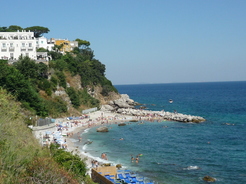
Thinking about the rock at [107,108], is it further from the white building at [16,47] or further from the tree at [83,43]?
the tree at [83,43]

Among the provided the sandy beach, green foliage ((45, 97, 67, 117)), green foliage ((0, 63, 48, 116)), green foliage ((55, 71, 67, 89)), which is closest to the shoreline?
the sandy beach

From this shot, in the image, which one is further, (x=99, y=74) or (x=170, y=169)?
(x=99, y=74)

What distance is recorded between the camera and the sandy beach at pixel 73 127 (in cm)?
3362

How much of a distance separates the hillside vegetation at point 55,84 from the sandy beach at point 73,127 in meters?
2.69

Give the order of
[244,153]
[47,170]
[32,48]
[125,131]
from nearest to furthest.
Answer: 1. [47,170]
2. [244,153]
3. [125,131]
4. [32,48]

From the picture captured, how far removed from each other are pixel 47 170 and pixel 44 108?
34.3 metres

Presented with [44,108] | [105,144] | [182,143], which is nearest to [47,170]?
[105,144]

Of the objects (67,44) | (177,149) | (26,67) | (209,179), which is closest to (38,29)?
(67,44)

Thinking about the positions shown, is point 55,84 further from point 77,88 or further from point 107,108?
point 107,108

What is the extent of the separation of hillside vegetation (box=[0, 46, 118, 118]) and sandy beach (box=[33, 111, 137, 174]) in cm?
269

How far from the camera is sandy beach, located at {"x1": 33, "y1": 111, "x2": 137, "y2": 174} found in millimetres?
33625

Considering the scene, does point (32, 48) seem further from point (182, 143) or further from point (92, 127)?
point (182, 143)

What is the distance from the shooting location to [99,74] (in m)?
74.1

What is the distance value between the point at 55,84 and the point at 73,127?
1164cm
